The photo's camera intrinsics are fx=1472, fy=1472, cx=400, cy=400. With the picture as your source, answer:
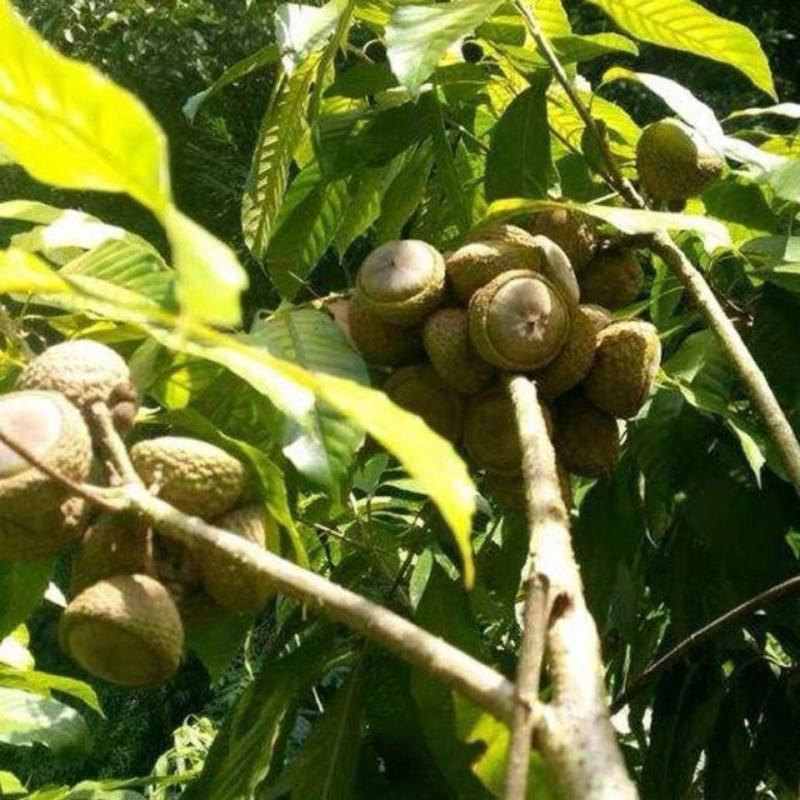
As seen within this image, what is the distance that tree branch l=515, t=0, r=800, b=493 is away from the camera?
2.77ft

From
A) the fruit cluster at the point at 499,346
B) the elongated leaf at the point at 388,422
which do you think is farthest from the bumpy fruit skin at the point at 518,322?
the elongated leaf at the point at 388,422

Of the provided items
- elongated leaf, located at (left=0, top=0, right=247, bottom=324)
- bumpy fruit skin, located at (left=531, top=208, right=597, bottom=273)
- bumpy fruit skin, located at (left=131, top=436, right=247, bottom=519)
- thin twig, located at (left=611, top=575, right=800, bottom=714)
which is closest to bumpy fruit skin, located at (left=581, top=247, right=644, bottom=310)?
bumpy fruit skin, located at (left=531, top=208, right=597, bottom=273)

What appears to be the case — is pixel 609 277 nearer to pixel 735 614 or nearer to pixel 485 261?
pixel 485 261

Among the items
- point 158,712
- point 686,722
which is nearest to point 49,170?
point 686,722

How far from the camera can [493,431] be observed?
953 millimetres

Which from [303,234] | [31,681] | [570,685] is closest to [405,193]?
[303,234]

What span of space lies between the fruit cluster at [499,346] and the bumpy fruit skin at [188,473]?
0.53 ft

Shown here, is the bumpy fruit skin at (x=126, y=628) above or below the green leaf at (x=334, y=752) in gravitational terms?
above

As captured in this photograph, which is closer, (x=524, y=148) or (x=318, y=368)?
(x=318, y=368)

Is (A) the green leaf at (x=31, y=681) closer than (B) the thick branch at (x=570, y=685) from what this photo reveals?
No

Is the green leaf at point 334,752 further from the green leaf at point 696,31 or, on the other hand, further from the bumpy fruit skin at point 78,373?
the green leaf at point 696,31

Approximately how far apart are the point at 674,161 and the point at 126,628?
544mm

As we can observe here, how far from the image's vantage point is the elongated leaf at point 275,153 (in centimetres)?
120

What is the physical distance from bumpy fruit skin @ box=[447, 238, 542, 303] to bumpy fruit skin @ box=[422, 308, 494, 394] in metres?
0.03
